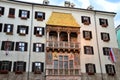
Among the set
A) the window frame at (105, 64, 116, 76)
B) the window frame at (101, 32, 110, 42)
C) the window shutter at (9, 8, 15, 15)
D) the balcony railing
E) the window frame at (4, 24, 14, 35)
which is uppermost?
the window shutter at (9, 8, 15, 15)

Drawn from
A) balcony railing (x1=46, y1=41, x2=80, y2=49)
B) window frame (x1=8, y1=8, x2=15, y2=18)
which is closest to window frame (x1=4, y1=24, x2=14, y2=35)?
window frame (x1=8, y1=8, x2=15, y2=18)

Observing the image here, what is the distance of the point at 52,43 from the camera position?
33.2 m

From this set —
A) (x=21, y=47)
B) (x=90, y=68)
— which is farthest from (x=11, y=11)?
(x=90, y=68)

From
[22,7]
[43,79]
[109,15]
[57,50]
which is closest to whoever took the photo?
[43,79]

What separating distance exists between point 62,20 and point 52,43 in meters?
6.08

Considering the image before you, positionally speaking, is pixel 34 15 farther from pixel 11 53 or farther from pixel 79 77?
pixel 79 77

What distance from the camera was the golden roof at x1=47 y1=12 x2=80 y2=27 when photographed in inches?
1395

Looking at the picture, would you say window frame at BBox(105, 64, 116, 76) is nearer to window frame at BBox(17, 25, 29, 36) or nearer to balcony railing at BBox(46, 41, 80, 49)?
balcony railing at BBox(46, 41, 80, 49)

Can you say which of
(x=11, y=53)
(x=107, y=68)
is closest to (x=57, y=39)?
(x=11, y=53)

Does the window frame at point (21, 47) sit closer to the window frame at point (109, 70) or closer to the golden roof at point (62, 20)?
the golden roof at point (62, 20)

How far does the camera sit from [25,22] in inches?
1353

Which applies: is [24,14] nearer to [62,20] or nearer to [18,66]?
[62,20]

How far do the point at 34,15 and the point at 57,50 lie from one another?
8752 millimetres

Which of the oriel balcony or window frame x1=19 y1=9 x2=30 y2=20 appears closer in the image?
the oriel balcony
